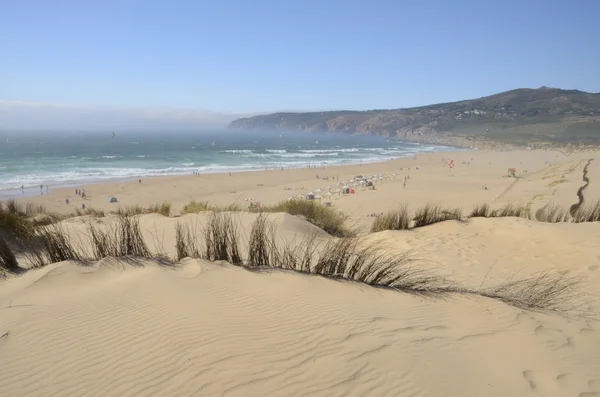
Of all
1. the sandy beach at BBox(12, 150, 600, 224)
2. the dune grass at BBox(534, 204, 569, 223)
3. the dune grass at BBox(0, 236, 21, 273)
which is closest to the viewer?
the dune grass at BBox(0, 236, 21, 273)

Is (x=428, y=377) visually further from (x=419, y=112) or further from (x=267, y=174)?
(x=419, y=112)

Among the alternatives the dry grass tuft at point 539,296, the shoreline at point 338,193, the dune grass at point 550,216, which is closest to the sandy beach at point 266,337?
the dry grass tuft at point 539,296

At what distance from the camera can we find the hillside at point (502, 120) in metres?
83.2

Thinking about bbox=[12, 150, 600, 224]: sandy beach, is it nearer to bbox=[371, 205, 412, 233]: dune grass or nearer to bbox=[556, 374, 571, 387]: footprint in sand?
bbox=[371, 205, 412, 233]: dune grass

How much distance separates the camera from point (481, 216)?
9961mm

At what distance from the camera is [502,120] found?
379ft

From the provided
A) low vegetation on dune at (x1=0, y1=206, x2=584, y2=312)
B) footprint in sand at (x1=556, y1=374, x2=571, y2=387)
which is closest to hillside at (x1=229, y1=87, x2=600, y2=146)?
low vegetation on dune at (x1=0, y1=206, x2=584, y2=312)

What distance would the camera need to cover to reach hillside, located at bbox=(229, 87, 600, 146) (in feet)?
273

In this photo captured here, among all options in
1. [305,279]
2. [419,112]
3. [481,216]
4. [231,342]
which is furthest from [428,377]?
[419,112]

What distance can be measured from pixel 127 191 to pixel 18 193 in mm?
7033

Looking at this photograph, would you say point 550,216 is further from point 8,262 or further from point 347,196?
point 347,196

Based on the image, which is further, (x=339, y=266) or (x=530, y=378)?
(x=339, y=266)

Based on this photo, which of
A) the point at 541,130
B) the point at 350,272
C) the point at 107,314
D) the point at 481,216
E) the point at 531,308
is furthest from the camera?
the point at 541,130

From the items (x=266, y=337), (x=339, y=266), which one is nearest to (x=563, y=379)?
(x=266, y=337)
